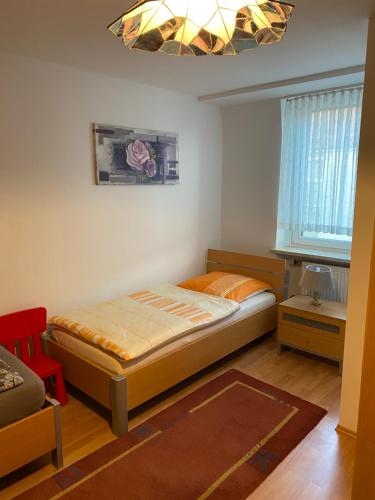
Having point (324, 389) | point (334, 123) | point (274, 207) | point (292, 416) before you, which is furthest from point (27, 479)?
point (334, 123)

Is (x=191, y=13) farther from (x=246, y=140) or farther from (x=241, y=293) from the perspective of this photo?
(x=246, y=140)

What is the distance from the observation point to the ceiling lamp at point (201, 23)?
44.4 inches

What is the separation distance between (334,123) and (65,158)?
2.32 meters

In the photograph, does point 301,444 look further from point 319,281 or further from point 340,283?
point 340,283

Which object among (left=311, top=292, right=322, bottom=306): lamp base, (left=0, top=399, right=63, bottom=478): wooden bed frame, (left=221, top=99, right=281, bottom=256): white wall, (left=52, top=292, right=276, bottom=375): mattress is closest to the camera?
(left=0, top=399, right=63, bottom=478): wooden bed frame

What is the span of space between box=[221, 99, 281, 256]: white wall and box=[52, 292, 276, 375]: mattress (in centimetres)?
101

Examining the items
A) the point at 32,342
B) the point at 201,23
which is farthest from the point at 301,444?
the point at 201,23

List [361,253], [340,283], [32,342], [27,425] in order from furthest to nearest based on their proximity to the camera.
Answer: [340,283] < [32,342] < [361,253] < [27,425]

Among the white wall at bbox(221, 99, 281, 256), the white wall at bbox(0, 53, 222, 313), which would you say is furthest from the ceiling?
the white wall at bbox(221, 99, 281, 256)

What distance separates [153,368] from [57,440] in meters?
0.70

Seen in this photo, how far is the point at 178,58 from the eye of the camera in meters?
2.63

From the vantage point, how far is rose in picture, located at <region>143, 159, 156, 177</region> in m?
3.49

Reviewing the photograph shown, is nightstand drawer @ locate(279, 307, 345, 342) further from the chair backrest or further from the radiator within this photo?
the chair backrest

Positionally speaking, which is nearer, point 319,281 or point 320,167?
point 319,281
